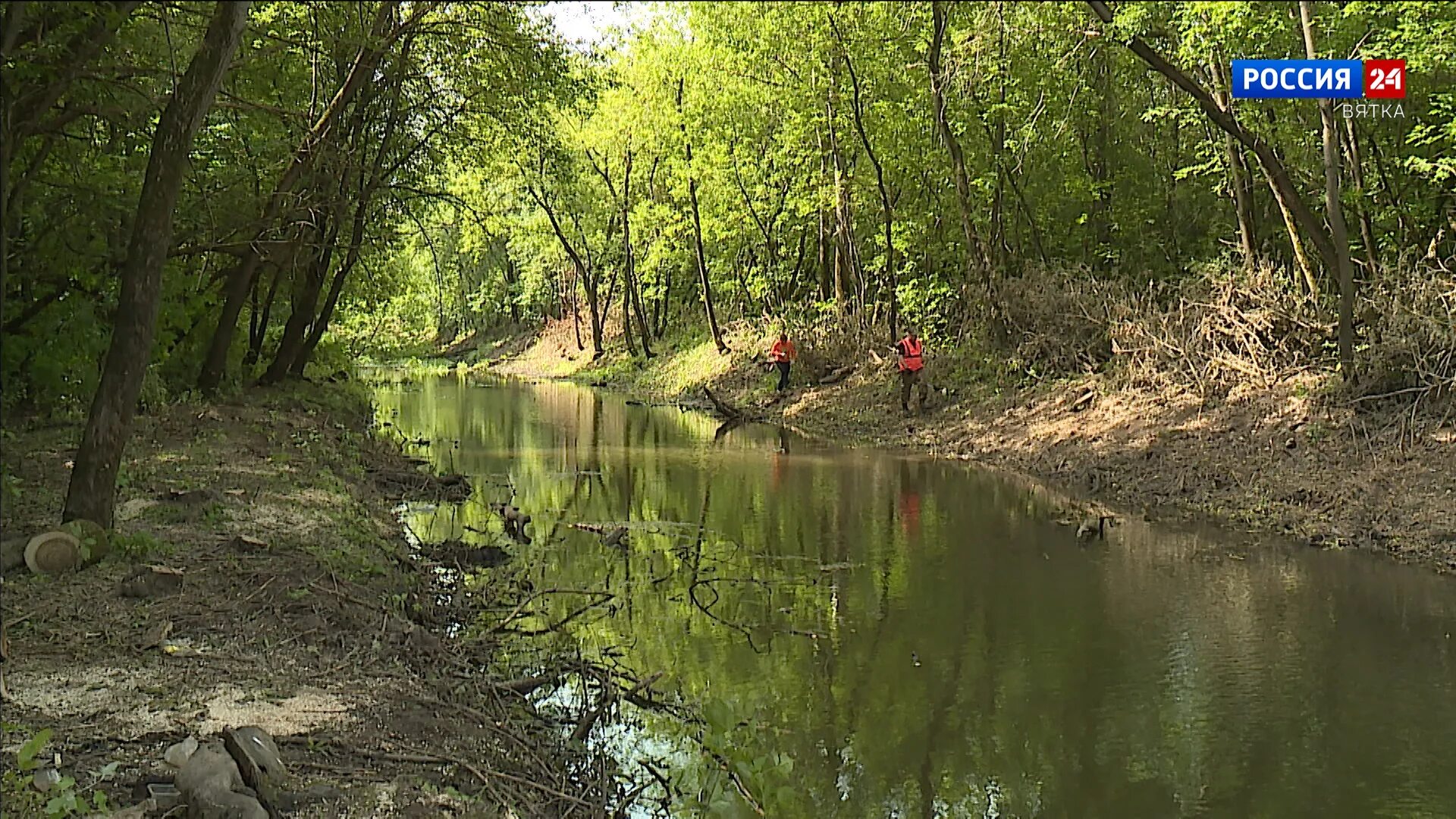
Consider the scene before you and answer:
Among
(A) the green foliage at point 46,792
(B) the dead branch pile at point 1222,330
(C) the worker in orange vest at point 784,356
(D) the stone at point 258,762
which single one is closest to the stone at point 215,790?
(D) the stone at point 258,762

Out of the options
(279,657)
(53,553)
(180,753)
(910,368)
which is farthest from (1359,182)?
(180,753)

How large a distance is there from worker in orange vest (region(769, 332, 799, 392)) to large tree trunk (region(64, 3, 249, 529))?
64.6 ft

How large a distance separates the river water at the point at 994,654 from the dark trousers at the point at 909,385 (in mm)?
6365

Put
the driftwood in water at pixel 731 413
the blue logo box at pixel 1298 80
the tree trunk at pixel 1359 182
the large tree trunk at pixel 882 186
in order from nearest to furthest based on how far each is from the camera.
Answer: the blue logo box at pixel 1298 80 < the tree trunk at pixel 1359 182 < the large tree trunk at pixel 882 186 < the driftwood in water at pixel 731 413

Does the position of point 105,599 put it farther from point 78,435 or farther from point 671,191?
point 671,191

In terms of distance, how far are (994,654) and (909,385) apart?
13.7 metres

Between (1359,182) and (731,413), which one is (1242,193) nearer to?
(1359,182)

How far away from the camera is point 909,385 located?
2244 centimetres

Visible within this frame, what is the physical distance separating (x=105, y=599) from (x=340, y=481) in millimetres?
6323

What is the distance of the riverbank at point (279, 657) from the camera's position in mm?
5398

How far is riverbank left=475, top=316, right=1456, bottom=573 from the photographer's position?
1250cm

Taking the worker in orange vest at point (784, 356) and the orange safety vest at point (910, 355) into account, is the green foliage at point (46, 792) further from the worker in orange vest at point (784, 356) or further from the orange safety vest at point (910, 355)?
the worker in orange vest at point (784, 356)

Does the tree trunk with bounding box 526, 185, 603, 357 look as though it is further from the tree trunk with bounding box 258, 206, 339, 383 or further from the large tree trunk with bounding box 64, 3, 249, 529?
the large tree trunk with bounding box 64, 3, 249, 529

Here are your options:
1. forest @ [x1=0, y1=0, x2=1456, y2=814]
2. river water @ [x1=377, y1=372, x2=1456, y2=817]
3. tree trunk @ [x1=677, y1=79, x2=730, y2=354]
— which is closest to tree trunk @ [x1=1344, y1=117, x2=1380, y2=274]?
forest @ [x1=0, y1=0, x2=1456, y2=814]
